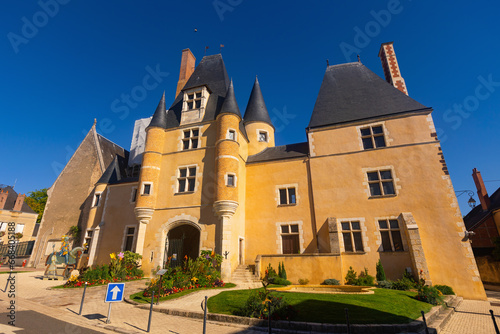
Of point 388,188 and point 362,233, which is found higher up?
point 388,188

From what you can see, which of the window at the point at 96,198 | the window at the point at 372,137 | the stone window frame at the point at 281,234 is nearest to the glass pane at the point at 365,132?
the window at the point at 372,137

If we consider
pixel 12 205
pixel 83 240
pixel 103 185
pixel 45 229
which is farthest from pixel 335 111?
pixel 12 205

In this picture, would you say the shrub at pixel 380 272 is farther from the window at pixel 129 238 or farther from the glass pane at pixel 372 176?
the window at pixel 129 238

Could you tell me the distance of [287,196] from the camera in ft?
55.6

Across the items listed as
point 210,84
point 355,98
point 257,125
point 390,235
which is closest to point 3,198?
point 210,84

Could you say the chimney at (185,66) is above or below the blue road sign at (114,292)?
above

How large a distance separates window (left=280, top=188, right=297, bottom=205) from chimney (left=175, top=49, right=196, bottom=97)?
14.3 meters

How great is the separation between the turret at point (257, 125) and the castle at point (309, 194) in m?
0.44

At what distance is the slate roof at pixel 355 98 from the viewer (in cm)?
1697

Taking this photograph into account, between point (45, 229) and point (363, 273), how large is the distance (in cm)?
2848

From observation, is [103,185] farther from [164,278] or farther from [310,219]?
[310,219]

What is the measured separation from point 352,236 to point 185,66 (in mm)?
21651

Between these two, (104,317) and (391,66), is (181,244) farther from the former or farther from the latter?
(391,66)

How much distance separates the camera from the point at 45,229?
2445cm
